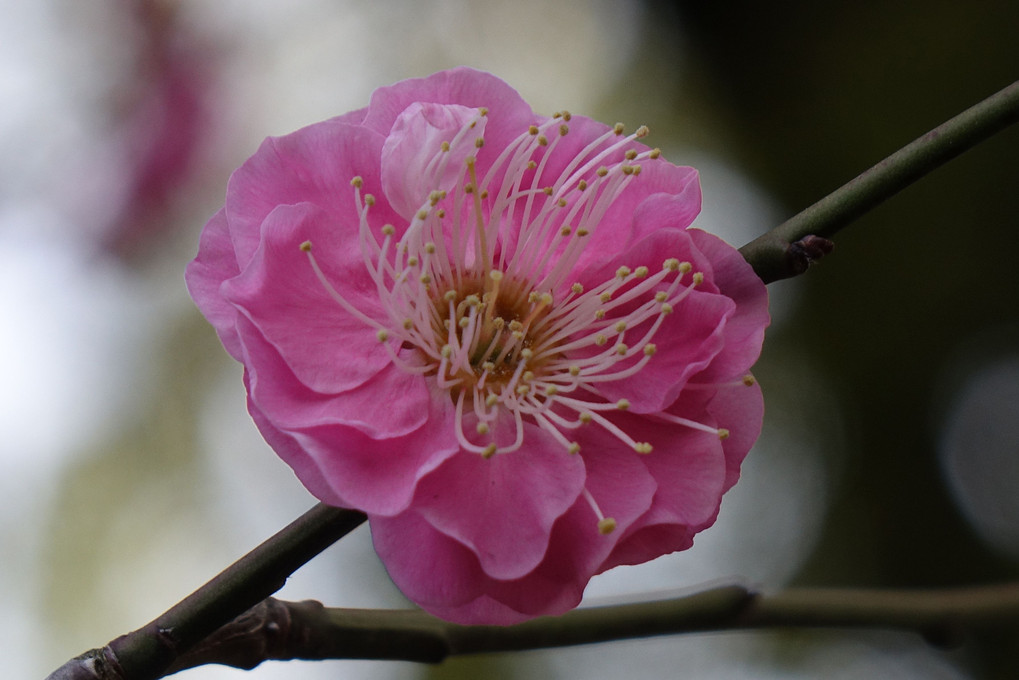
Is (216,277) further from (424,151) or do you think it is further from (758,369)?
(758,369)

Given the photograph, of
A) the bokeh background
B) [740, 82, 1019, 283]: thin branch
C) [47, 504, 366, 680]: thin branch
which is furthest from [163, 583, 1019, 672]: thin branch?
the bokeh background

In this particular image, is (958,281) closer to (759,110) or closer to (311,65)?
(759,110)

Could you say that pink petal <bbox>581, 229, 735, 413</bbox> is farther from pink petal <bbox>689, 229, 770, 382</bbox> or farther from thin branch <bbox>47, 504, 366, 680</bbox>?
thin branch <bbox>47, 504, 366, 680</bbox>

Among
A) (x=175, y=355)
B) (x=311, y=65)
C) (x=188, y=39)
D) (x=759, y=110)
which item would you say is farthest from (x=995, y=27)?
(x=175, y=355)

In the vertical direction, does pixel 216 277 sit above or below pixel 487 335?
above

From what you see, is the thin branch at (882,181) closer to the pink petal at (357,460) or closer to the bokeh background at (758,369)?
the pink petal at (357,460)

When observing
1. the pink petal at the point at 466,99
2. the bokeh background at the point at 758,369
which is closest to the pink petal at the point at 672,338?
the pink petal at the point at 466,99

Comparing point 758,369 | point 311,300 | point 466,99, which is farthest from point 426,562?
point 758,369
